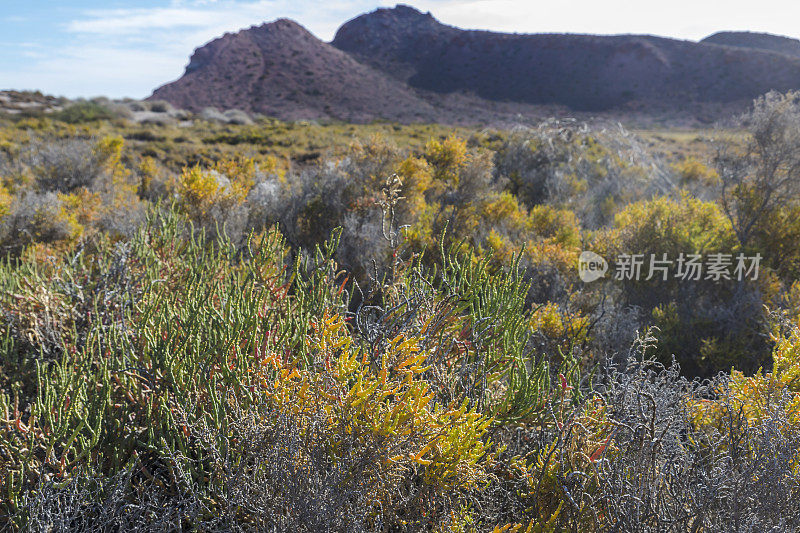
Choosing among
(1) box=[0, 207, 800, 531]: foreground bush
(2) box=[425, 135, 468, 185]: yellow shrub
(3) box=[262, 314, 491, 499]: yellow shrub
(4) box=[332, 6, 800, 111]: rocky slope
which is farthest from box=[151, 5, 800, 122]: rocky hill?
(3) box=[262, 314, 491, 499]: yellow shrub

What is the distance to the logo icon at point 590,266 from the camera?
5227 mm

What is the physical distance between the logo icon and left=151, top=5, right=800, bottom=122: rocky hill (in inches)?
1465

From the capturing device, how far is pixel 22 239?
5.85m

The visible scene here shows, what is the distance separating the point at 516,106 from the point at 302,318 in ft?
172

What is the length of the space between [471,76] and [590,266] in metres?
57.3

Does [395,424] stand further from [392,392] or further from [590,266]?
[590,266]

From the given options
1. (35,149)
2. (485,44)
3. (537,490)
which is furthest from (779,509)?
(485,44)

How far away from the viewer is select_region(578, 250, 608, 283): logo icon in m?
5.23

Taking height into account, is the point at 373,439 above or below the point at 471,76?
below

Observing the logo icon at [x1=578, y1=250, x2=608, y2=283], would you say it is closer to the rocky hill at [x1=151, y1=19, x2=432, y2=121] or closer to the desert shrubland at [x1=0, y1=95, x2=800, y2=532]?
the desert shrubland at [x1=0, y1=95, x2=800, y2=532]

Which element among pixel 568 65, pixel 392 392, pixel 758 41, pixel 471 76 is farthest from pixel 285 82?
pixel 758 41

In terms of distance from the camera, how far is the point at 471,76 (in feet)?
188

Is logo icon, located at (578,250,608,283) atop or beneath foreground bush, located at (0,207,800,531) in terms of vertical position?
atop

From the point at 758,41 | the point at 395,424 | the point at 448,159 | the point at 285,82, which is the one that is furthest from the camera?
the point at 758,41
